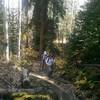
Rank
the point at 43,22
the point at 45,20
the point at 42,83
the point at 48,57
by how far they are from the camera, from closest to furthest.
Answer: the point at 42,83 → the point at 48,57 → the point at 43,22 → the point at 45,20

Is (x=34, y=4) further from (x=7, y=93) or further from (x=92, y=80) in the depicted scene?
(x=7, y=93)

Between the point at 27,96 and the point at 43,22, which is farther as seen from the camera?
the point at 43,22

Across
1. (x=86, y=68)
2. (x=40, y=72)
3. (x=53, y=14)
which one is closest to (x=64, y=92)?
(x=86, y=68)

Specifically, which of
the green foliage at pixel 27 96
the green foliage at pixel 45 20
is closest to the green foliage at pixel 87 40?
the green foliage at pixel 27 96

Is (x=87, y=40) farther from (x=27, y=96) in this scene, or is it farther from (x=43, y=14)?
(x=43, y=14)

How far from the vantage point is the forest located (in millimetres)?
19234

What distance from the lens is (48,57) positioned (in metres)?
23.4

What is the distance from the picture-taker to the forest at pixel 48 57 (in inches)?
757

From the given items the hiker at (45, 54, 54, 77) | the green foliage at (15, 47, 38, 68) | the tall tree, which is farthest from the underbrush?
the tall tree

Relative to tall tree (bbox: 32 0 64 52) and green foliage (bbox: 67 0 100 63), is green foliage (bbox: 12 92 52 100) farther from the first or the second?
tall tree (bbox: 32 0 64 52)

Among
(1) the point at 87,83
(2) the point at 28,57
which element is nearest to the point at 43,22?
(2) the point at 28,57

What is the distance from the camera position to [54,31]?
3628 centimetres

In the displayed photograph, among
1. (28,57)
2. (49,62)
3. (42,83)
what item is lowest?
(42,83)

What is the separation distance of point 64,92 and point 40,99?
3734mm
